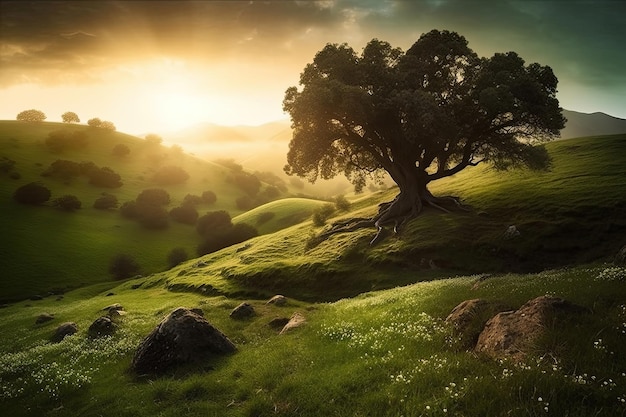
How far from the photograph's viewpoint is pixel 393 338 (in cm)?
1378

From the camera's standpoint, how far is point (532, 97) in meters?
40.2

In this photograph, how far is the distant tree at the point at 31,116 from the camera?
618ft

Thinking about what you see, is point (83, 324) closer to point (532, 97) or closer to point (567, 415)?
point (567, 415)

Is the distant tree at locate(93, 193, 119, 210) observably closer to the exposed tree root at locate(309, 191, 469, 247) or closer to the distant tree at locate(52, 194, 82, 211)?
the distant tree at locate(52, 194, 82, 211)

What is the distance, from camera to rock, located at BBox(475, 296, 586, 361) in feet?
31.0

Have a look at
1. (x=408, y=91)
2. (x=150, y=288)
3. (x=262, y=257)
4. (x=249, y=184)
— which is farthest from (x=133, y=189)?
(x=408, y=91)

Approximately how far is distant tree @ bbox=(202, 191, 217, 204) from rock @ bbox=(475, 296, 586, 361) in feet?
474

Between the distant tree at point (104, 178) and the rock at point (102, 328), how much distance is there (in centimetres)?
12746

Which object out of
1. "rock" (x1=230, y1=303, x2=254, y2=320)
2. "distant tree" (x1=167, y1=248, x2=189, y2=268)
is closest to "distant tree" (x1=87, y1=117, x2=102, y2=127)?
"distant tree" (x1=167, y1=248, x2=189, y2=268)

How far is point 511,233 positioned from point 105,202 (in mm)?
125078

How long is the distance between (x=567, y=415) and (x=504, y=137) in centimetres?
4580

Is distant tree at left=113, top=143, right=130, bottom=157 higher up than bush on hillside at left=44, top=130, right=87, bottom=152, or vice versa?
bush on hillside at left=44, top=130, right=87, bottom=152

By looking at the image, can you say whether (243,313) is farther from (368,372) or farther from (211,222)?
(211,222)

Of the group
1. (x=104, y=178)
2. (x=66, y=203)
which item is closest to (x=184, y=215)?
(x=66, y=203)
